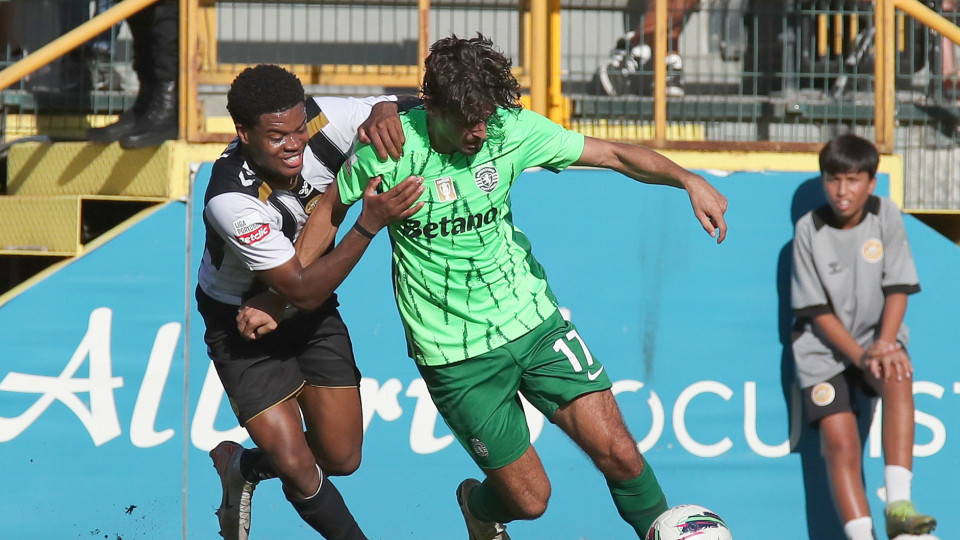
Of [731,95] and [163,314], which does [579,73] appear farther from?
[163,314]

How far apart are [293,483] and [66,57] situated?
11.8 feet

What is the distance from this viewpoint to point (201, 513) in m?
5.89

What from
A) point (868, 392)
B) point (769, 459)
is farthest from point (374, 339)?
point (868, 392)

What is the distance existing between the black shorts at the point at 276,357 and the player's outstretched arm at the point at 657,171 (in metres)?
1.35

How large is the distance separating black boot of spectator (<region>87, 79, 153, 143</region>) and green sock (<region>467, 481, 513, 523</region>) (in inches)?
110

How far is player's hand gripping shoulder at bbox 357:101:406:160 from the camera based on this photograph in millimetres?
4293

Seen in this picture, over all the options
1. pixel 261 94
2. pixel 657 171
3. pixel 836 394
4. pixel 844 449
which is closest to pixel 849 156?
pixel 836 394

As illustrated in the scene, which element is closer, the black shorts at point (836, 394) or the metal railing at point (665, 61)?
the black shorts at point (836, 394)

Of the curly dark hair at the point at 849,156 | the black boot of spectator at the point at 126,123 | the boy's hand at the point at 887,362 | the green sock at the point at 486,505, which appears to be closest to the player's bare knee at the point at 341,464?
the green sock at the point at 486,505

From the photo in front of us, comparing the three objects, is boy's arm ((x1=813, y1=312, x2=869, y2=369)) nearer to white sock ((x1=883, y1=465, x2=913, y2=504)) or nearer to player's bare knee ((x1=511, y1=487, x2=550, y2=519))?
white sock ((x1=883, y1=465, x2=913, y2=504))

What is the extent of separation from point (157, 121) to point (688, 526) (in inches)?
142

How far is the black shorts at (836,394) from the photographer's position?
587 cm

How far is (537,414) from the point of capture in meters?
6.11

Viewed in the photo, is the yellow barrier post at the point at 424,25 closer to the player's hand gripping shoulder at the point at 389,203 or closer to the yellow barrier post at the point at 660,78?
the yellow barrier post at the point at 660,78
